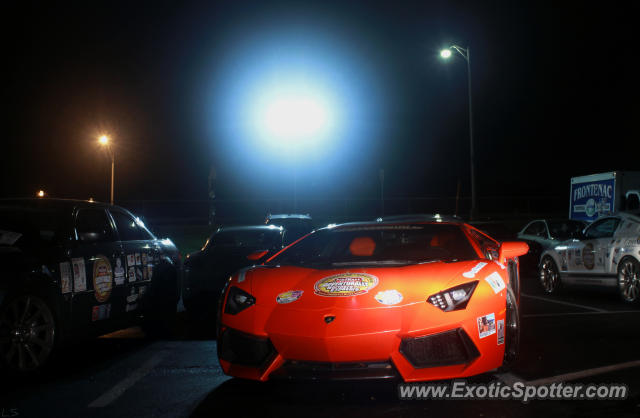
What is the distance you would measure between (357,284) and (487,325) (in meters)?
0.97

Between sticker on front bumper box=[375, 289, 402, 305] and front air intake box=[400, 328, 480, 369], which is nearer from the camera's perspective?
front air intake box=[400, 328, 480, 369]

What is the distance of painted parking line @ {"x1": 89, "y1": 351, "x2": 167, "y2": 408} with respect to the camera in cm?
452

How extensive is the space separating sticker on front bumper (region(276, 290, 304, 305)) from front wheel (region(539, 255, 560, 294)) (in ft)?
27.9

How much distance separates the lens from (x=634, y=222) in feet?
31.8

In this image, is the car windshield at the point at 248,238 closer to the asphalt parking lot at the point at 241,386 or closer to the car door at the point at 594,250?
the asphalt parking lot at the point at 241,386

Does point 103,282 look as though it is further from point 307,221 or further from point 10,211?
point 307,221

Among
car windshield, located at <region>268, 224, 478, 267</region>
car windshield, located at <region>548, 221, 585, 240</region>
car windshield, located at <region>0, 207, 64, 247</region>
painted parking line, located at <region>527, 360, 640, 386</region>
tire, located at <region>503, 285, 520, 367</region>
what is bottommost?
painted parking line, located at <region>527, 360, 640, 386</region>

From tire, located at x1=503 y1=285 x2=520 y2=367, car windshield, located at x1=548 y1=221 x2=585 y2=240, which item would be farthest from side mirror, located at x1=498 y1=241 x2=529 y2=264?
car windshield, located at x1=548 y1=221 x2=585 y2=240

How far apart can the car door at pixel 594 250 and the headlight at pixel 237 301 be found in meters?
7.72

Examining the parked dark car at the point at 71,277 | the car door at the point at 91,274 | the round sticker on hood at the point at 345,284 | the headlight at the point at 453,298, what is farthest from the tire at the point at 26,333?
the headlight at the point at 453,298

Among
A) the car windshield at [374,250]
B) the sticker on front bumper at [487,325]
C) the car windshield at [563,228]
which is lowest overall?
the car windshield at [563,228]

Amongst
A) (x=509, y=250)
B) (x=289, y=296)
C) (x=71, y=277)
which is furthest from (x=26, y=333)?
(x=509, y=250)

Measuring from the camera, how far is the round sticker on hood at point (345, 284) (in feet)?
14.0

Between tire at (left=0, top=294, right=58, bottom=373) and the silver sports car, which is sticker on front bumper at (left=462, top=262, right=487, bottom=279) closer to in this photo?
tire at (left=0, top=294, right=58, bottom=373)
